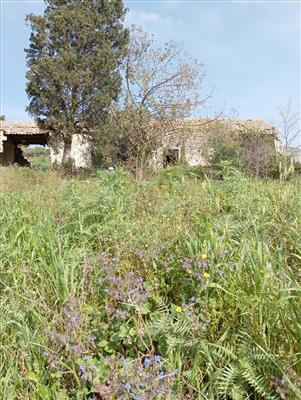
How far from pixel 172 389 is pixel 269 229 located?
1580mm

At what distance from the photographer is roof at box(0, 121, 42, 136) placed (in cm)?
2080

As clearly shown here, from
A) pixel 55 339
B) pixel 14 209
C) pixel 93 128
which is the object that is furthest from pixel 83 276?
pixel 93 128

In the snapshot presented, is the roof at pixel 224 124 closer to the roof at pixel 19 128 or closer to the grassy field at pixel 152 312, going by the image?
the grassy field at pixel 152 312

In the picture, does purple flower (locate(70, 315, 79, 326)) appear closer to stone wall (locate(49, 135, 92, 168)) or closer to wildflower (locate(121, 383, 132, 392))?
wildflower (locate(121, 383, 132, 392))

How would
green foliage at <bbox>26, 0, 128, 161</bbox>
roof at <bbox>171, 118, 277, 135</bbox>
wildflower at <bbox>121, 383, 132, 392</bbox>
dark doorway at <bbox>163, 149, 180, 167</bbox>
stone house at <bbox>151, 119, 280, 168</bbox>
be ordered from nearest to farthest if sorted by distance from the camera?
wildflower at <bbox>121, 383, 132, 392</bbox>, dark doorway at <bbox>163, 149, 180, 167</bbox>, stone house at <bbox>151, 119, 280, 168</bbox>, roof at <bbox>171, 118, 277, 135</bbox>, green foliage at <bbox>26, 0, 128, 161</bbox>

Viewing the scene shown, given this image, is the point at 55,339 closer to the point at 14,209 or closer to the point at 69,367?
the point at 69,367

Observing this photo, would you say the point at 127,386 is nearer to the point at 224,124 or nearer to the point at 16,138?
the point at 224,124

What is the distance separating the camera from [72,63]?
1452 centimetres

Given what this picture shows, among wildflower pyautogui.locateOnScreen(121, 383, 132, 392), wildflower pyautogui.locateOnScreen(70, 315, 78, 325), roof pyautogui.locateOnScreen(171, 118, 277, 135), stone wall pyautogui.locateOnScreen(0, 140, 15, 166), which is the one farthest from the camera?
stone wall pyautogui.locateOnScreen(0, 140, 15, 166)

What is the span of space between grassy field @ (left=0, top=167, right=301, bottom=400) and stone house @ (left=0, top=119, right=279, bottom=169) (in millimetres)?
6424

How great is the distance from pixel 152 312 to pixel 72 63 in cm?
1412

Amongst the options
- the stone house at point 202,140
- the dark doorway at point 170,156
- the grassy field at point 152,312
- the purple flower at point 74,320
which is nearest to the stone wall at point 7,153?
the stone house at point 202,140

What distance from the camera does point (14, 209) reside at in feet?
12.2

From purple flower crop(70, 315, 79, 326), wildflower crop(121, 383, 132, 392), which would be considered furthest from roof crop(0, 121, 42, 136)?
wildflower crop(121, 383, 132, 392)
